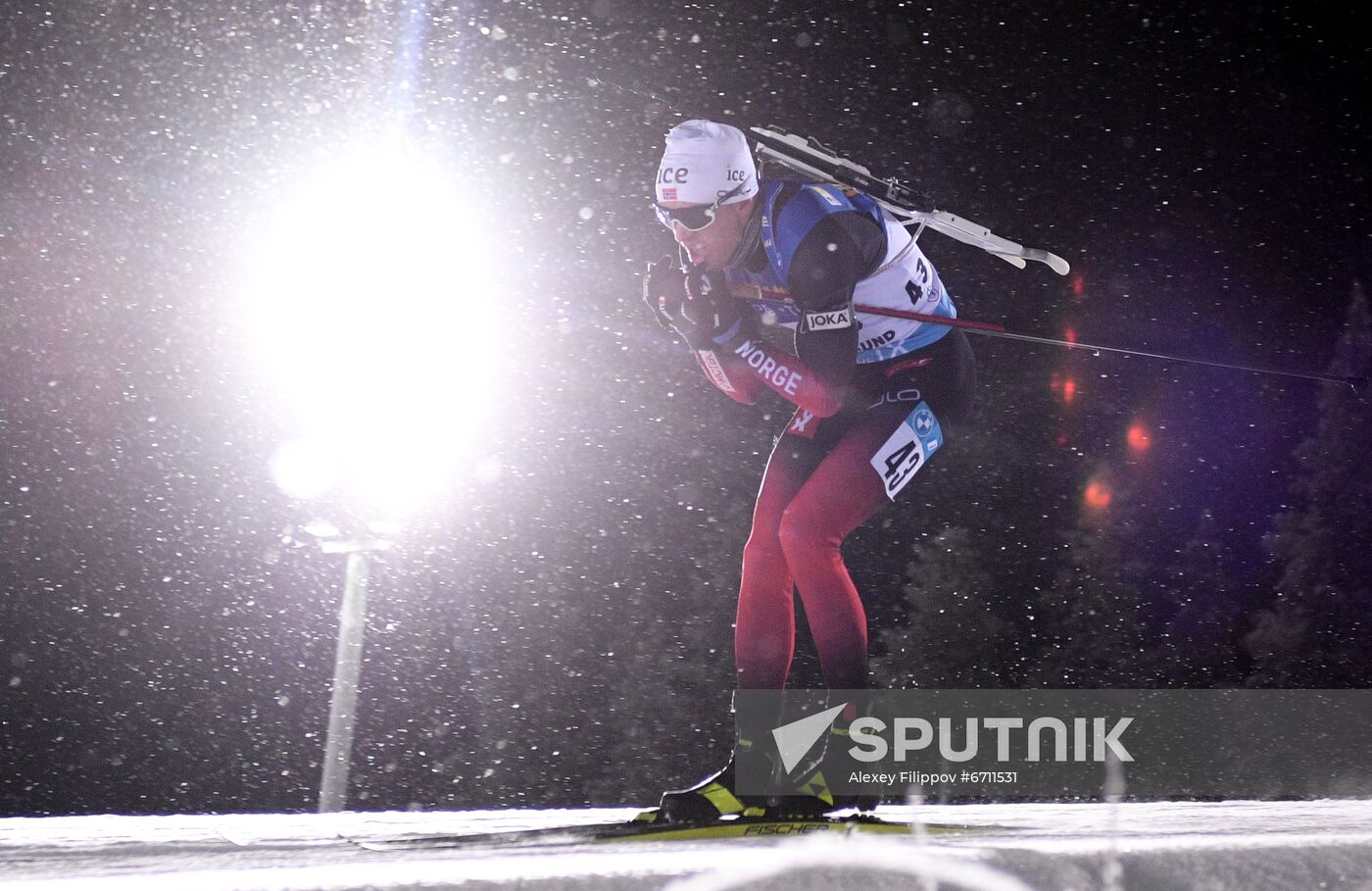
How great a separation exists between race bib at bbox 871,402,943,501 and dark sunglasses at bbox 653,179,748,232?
81 cm

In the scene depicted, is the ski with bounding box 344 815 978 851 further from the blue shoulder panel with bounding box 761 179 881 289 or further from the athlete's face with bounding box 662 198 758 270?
the athlete's face with bounding box 662 198 758 270

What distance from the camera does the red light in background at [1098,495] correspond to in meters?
28.4

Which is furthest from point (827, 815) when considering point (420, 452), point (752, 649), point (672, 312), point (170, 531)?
point (170, 531)

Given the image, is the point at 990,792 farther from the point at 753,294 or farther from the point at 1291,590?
the point at 753,294

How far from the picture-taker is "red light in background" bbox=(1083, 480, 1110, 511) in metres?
28.4

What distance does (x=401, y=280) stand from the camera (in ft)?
90.3

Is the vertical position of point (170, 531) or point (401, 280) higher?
point (401, 280)

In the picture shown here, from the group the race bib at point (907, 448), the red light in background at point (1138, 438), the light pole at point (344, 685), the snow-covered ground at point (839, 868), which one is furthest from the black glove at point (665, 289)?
the light pole at point (344, 685)

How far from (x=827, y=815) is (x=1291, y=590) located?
25686 mm

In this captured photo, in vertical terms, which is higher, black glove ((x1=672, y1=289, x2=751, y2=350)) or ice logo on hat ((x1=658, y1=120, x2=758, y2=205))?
ice logo on hat ((x1=658, y1=120, x2=758, y2=205))

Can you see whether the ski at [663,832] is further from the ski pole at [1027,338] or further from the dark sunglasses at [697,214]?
the dark sunglasses at [697,214]

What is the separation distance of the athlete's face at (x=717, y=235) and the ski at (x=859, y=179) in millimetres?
438

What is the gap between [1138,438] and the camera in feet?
102

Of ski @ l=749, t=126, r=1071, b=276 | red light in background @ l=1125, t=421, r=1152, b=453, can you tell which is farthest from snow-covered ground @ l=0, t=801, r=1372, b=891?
red light in background @ l=1125, t=421, r=1152, b=453
